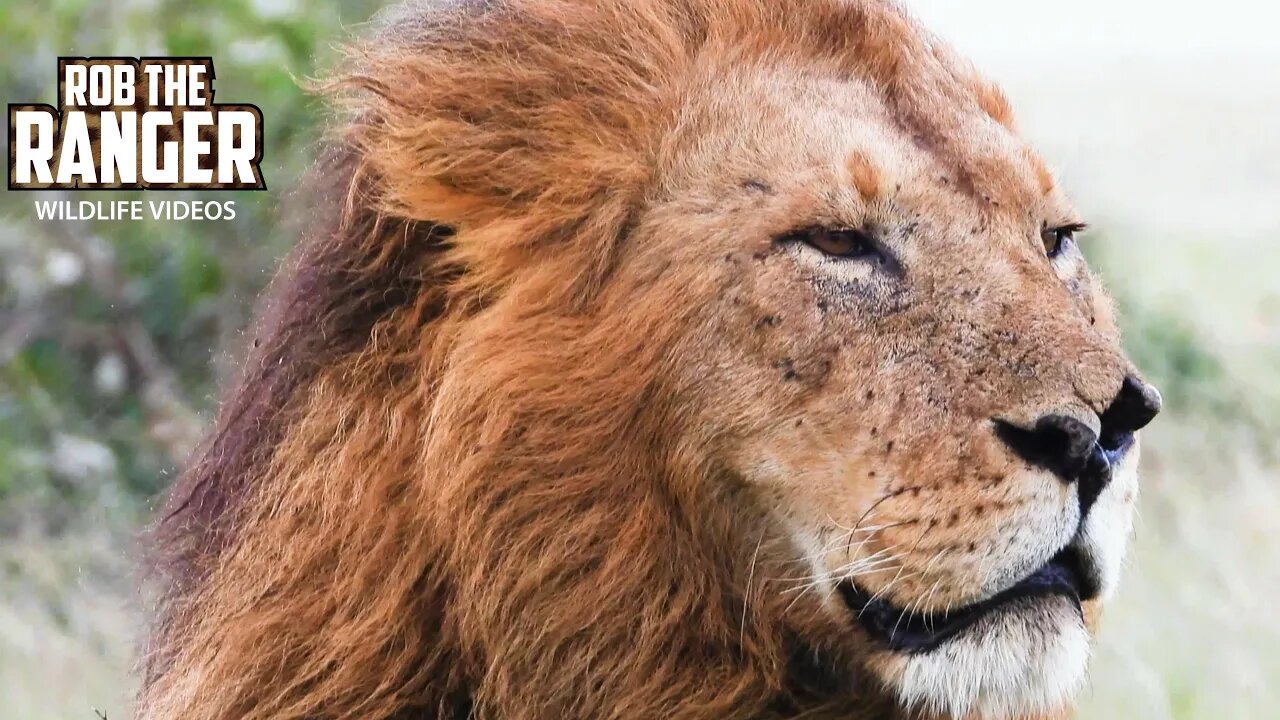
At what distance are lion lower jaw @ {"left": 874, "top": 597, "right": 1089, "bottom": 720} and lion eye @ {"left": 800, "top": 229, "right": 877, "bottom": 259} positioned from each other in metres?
0.62

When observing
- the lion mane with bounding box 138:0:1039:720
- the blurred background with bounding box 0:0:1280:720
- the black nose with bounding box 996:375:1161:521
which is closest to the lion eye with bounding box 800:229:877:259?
the lion mane with bounding box 138:0:1039:720

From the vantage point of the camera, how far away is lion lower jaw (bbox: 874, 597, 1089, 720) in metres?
2.49

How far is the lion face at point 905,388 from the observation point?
2463 millimetres

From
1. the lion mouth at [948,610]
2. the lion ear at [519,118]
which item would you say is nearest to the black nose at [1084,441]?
the lion mouth at [948,610]

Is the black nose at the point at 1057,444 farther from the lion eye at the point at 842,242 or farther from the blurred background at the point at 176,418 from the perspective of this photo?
the blurred background at the point at 176,418

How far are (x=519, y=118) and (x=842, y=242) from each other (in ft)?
2.03

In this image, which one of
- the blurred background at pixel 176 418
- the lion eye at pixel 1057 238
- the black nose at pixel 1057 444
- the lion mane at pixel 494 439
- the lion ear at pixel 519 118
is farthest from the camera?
the blurred background at pixel 176 418

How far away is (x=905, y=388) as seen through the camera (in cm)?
254

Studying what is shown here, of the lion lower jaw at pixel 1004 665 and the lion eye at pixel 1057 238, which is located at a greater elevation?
the lion eye at pixel 1057 238

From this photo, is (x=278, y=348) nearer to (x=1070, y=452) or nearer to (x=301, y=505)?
(x=301, y=505)

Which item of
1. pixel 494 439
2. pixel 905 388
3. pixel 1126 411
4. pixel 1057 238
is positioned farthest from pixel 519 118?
pixel 1126 411

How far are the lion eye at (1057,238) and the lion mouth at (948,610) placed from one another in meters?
0.68

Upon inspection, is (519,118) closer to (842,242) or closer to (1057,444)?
(842,242)

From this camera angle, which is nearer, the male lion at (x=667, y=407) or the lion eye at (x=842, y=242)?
the male lion at (x=667, y=407)
